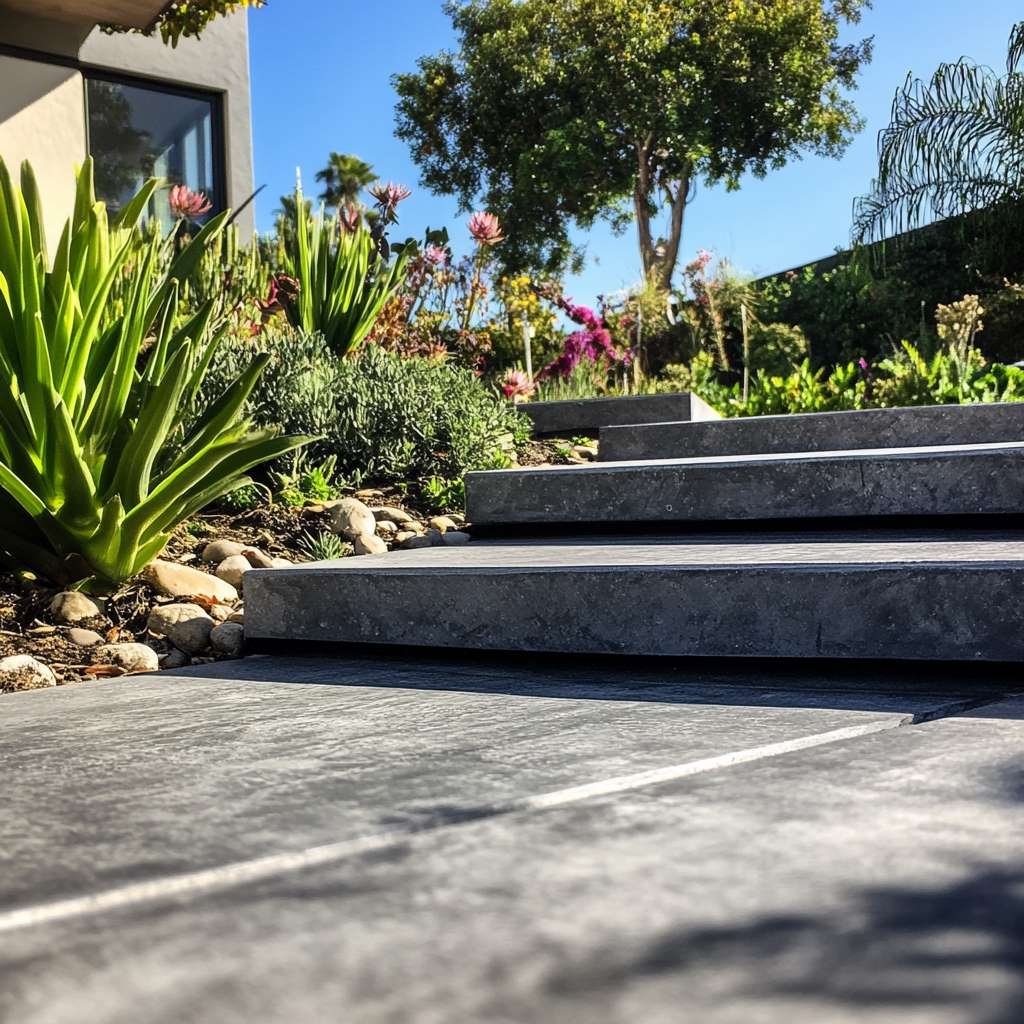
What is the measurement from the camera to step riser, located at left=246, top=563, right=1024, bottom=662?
2.08 meters

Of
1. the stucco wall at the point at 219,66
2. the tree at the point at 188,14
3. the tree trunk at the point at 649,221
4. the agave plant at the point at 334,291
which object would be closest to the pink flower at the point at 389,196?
the agave plant at the point at 334,291

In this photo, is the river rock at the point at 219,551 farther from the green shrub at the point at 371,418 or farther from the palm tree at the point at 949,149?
the palm tree at the point at 949,149

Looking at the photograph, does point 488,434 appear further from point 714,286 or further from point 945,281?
point 945,281

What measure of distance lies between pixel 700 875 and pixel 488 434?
3.74 metres

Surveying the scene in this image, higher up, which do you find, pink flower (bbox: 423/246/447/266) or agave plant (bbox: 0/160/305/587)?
pink flower (bbox: 423/246/447/266)

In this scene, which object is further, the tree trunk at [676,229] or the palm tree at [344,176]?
the palm tree at [344,176]

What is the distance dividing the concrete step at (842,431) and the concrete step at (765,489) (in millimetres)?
706

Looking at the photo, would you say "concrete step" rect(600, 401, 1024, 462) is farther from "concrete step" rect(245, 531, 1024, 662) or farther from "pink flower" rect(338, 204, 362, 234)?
"pink flower" rect(338, 204, 362, 234)

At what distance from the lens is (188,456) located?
314 cm

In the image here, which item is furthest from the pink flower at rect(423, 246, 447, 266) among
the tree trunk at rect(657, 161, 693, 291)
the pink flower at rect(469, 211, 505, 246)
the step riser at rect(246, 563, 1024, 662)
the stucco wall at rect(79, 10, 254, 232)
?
the tree trunk at rect(657, 161, 693, 291)

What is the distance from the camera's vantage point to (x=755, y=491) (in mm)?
3264

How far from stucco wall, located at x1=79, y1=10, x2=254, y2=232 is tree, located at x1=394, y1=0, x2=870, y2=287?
9.59 m

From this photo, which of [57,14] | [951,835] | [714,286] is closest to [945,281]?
[714,286]

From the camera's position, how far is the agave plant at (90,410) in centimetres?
285
